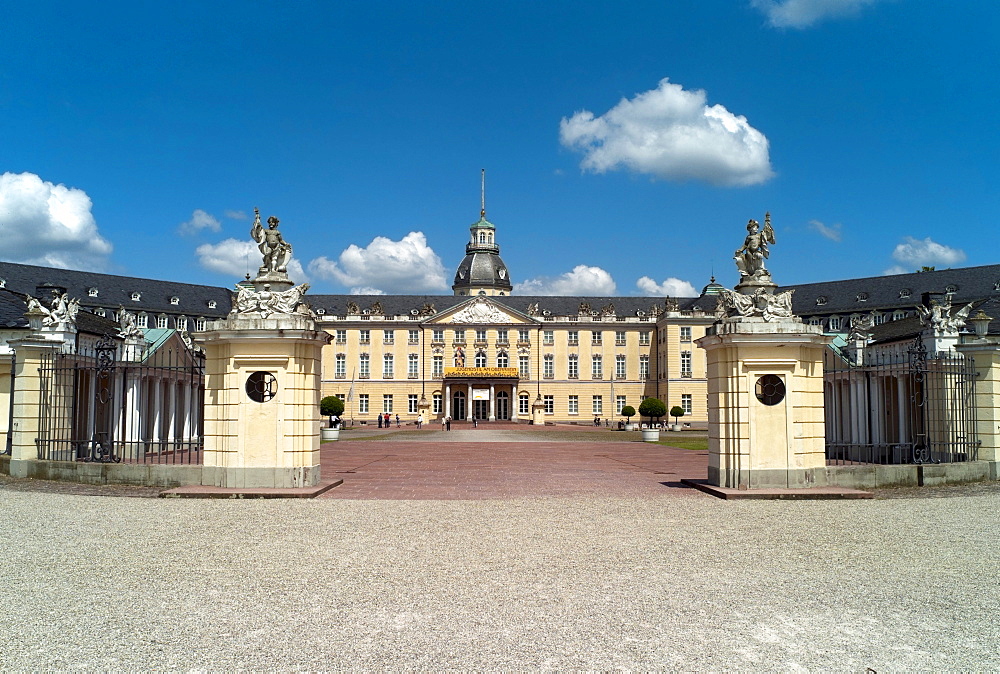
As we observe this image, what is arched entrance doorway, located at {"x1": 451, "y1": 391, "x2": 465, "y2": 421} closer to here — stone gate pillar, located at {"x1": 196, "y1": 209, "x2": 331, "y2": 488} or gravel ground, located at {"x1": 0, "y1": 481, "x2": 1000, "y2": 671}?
stone gate pillar, located at {"x1": 196, "y1": 209, "x2": 331, "y2": 488}

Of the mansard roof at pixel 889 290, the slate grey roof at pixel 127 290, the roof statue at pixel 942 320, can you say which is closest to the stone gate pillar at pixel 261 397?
the roof statue at pixel 942 320

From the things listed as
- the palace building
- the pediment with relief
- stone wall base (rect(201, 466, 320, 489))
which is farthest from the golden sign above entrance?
stone wall base (rect(201, 466, 320, 489))

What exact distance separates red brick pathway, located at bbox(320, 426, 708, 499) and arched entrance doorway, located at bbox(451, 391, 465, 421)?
178 feet

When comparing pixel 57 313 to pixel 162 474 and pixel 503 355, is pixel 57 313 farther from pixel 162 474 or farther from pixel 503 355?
pixel 503 355

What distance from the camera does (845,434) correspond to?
2952cm

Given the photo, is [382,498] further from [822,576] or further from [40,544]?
[822,576]

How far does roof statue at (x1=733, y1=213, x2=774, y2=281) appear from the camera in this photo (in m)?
17.4

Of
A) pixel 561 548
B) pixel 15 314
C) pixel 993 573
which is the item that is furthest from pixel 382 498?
pixel 15 314

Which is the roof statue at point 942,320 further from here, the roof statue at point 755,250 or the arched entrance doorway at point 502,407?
the arched entrance doorway at point 502,407

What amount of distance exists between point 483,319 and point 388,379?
12.4 metres

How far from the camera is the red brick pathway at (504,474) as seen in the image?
1736 centimetres

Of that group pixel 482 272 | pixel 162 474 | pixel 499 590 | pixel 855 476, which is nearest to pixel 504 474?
pixel 162 474

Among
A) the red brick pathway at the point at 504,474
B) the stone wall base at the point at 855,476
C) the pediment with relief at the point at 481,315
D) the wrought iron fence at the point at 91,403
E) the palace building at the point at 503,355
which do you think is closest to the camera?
the stone wall base at the point at 855,476

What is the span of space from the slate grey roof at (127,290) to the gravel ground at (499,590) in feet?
198
